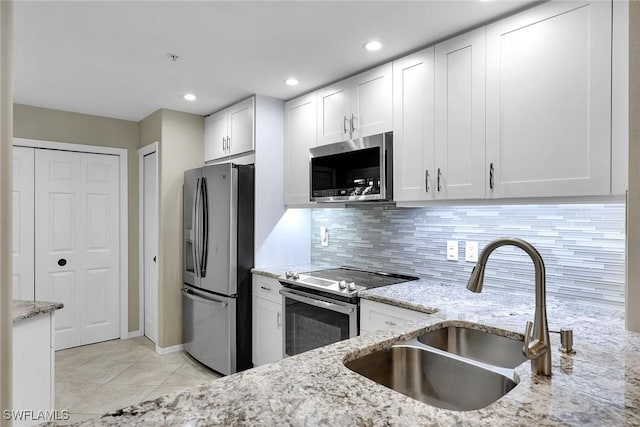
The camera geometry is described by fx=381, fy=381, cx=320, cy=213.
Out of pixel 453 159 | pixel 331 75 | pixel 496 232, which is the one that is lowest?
pixel 496 232

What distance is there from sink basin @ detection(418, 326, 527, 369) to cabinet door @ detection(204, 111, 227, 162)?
273 cm

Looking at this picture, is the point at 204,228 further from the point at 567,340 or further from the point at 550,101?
the point at 567,340

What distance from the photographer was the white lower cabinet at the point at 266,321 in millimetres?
2918

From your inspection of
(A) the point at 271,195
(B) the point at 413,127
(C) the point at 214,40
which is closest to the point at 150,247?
(A) the point at 271,195

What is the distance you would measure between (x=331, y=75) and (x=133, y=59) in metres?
1.36

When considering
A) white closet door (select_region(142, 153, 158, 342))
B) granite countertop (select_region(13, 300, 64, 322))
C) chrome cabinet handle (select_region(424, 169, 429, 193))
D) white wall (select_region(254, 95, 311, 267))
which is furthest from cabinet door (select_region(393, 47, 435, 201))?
white closet door (select_region(142, 153, 158, 342))

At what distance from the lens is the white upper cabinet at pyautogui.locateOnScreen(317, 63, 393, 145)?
2527mm

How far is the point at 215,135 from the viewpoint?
3799mm

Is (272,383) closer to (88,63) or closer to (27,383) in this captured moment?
(27,383)

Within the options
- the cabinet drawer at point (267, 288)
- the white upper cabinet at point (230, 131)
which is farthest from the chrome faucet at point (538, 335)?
the white upper cabinet at point (230, 131)

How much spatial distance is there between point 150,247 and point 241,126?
1.79m

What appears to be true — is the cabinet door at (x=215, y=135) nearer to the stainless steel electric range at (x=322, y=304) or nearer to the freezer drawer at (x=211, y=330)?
the freezer drawer at (x=211, y=330)

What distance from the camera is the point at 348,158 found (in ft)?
9.07

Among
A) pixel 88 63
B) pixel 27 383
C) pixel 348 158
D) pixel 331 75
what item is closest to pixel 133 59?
pixel 88 63
